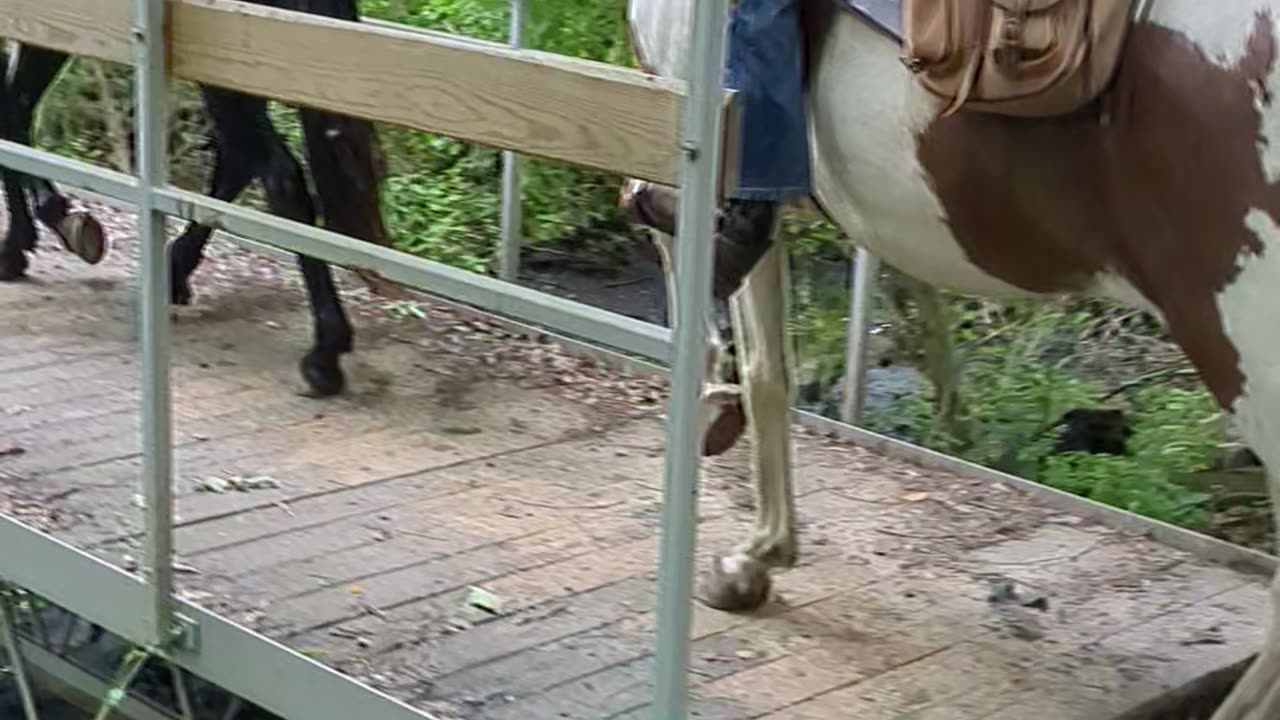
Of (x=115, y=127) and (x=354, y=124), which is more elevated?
(x=354, y=124)

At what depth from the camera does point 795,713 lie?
281cm

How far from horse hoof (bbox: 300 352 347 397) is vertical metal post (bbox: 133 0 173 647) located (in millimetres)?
1503

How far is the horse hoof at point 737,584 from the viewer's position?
3238 mm

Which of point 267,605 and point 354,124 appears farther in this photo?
point 354,124

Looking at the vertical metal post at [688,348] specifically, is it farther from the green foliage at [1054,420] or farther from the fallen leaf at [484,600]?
the green foliage at [1054,420]

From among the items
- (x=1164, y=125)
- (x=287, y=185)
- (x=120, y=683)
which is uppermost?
(x=1164, y=125)

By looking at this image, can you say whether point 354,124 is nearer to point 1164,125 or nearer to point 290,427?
point 290,427

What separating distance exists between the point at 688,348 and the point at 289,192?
2.66 meters

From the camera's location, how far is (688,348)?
205 centimetres

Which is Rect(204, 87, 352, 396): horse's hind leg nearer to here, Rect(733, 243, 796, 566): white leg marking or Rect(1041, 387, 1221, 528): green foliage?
Rect(733, 243, 796, 566): white leg marking

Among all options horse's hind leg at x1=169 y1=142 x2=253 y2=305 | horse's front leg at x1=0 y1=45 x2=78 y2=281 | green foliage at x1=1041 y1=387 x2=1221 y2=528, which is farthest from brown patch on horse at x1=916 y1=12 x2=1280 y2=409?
horse's front leg at x1=0 y1=45 x2=78 y2=281

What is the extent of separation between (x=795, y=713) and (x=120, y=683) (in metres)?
1.21

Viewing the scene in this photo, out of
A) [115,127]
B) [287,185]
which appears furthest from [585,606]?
[115,127]

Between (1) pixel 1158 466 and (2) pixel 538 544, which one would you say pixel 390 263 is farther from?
(1) pixel 1158 466
